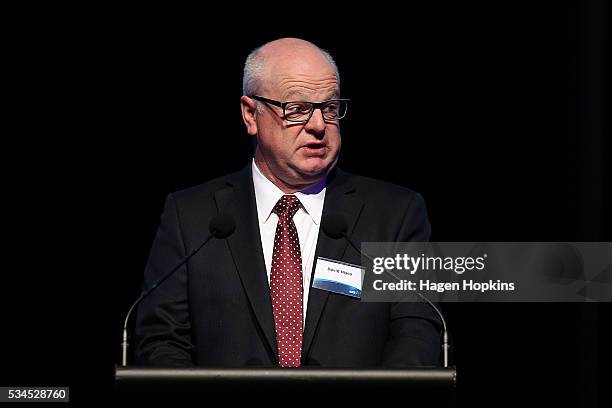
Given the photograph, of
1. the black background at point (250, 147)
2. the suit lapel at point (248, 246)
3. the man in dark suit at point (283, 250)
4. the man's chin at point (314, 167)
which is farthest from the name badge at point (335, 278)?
the black background at point (250, 147)

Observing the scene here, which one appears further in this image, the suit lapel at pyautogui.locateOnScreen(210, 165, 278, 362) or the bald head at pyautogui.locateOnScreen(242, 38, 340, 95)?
the bald head at pyautogui.locateOnScreen(242, 38, 340, 95)

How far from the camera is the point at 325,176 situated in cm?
356

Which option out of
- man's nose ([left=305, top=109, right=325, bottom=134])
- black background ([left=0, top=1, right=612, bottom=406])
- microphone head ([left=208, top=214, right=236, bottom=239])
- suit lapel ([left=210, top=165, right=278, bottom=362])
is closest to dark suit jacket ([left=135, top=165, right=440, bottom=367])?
suit lapel ([left=210, top=165, right=278, bottom=362])

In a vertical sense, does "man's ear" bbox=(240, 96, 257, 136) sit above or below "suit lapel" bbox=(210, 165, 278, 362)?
above

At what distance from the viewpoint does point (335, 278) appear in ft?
11.1

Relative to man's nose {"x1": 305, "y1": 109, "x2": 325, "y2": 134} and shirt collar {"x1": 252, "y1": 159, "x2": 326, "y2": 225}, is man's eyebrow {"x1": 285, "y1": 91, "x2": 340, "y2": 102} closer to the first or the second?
man's nose {"x1": 305, "y1": 109, "x2": 325, "y2": 134}

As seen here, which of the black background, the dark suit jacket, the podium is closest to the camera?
the podium

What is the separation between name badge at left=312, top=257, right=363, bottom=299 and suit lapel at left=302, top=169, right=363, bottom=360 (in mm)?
18

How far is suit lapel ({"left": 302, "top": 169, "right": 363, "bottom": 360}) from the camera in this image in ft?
10.9

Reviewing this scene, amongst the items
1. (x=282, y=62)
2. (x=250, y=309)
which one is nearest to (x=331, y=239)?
(x=250, y=309)

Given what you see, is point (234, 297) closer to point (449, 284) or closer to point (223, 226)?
point (223, 226)

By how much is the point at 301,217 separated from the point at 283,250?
135 millimetres

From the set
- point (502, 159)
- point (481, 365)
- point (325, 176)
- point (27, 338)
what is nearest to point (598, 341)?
point (481, 365)

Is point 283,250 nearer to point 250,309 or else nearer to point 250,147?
point 250,309
